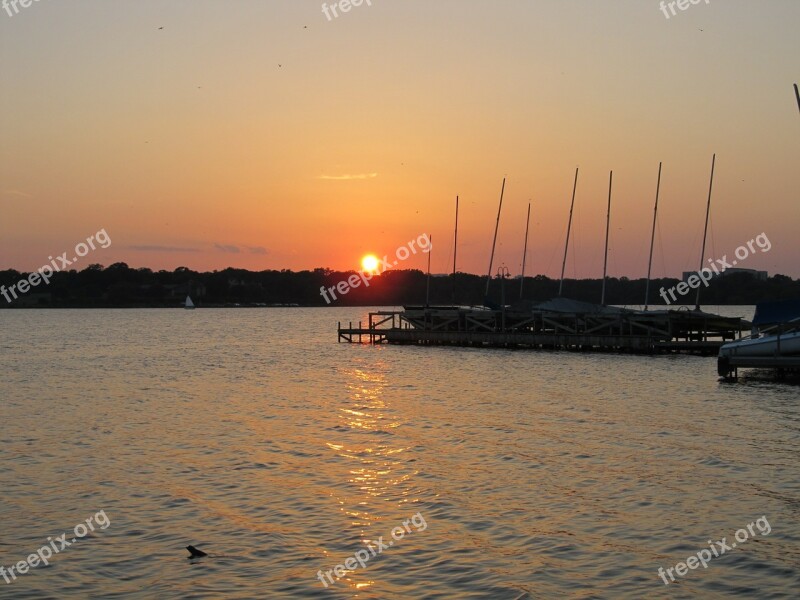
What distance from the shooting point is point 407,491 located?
17.3 m

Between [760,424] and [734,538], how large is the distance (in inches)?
536

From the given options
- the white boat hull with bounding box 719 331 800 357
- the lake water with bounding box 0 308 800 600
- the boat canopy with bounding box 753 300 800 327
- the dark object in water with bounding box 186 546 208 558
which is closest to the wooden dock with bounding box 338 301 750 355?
the boat canopy with bounding box 753 300 800 327

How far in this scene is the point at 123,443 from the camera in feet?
77.5

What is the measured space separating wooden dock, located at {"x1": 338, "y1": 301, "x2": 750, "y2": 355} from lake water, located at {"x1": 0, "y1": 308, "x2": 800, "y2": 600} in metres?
20.7

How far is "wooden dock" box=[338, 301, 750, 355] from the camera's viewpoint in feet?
191

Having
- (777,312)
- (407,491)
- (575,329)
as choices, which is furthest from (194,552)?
(575,329)

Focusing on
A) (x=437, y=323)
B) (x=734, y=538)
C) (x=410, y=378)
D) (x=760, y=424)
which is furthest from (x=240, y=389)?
(x=437, y=323)

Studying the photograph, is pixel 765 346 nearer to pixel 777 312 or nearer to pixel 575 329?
pixel 777 312

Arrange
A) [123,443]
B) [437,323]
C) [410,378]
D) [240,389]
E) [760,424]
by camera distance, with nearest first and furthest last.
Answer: [123,443], [760,424], [240,389], [410,378], [437,323]

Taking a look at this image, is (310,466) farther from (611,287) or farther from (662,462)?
(611,287)

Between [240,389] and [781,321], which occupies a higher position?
[781,321]

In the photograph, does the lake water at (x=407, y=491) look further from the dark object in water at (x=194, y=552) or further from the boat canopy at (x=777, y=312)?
the boat canopy at (x=777, y=312)

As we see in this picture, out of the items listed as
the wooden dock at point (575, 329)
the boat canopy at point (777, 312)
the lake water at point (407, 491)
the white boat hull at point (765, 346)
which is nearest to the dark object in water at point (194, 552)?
the lake water at point (407, 491)

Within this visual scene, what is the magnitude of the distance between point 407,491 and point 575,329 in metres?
47.5
